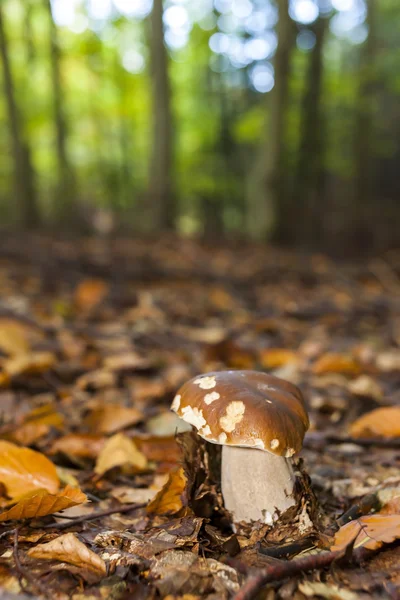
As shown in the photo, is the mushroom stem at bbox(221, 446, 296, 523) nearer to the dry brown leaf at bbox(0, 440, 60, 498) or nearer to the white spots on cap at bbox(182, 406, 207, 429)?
the white spots on cap at bbox(182, 406, 207, 429)

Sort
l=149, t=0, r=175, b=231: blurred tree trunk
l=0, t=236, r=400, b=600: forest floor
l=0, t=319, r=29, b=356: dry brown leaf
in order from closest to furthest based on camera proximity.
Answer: l=0, t=236, r=400, b=600: forest floor
l=0, t=319, r=29, b=356: dry brown leaf
l=149, t=0, r=175, b=231: blurred tree trunk

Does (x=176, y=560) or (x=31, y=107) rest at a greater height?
(x=31, y=107)

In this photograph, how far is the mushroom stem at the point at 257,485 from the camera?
1.54 m

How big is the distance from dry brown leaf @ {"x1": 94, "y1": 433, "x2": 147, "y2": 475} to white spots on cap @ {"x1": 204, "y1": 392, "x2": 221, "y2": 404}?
2.02ft

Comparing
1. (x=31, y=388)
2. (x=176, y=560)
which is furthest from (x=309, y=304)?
(x=176, y=560)

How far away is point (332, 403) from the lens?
2.61 meters

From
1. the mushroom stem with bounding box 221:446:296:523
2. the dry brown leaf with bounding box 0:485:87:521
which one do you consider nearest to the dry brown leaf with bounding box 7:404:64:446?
the dry brown leaf with bounding box 0:485:87:521

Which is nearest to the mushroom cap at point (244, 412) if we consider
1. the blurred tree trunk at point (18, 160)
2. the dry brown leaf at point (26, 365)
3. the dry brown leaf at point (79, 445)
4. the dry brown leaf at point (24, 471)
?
the dry brown leaf at point (24, 471)

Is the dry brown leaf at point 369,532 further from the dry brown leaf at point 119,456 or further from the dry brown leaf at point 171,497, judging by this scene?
the dry brown leaf at point 119,456

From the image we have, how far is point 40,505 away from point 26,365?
4.45 feet

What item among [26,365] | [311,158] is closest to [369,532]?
[26,365]

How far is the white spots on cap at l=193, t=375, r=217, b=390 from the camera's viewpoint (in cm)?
151

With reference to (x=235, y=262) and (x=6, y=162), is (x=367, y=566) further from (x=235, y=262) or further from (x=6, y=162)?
(x=6, y=162)

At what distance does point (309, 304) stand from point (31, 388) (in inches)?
129
